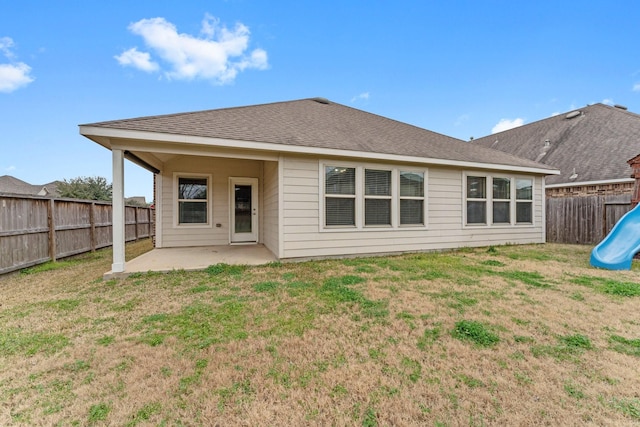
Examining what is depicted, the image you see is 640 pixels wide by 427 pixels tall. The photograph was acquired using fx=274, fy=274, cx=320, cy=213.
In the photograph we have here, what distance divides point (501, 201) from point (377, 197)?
4.35 metres

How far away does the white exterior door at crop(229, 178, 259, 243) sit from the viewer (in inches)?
334

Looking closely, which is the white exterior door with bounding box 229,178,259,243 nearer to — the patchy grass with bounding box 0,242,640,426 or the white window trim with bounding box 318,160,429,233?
the white window trim with bounding box 318,160,429,233

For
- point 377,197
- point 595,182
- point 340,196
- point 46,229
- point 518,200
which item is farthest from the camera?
point 595,182

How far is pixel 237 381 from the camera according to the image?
1998mm

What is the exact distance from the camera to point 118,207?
4938mm

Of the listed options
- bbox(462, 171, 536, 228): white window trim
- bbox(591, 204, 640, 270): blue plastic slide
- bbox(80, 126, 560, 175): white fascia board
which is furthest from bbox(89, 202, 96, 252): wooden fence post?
bbox(591, 204, 640, 270): blue plastic slide

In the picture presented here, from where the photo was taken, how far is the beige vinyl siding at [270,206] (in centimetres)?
644

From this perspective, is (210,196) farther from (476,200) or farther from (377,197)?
(476,200)

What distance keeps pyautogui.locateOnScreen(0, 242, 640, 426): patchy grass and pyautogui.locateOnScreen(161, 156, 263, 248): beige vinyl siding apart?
11.6ft

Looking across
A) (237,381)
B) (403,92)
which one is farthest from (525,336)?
(403,92)

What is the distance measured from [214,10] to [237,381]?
11101mm

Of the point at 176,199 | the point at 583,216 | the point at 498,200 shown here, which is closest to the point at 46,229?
the point at 176,199

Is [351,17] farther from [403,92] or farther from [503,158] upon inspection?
[503,158]

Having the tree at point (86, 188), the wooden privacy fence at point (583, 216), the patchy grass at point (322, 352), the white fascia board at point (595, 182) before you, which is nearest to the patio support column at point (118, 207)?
the patchy grass at point (322, 352)
